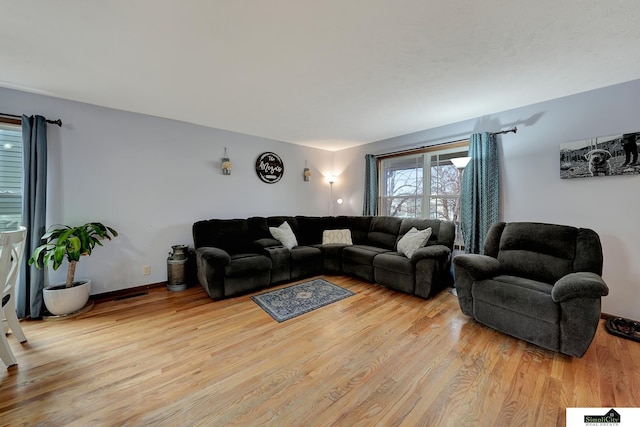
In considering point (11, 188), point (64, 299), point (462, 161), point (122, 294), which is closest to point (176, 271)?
point (122, 294)

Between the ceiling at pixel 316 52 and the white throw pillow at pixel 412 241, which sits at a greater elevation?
the ceiling at pixel 316 52

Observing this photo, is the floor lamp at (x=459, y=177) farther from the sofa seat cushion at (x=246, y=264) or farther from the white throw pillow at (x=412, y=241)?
the sofa seat cushion at (x=246, y=264)

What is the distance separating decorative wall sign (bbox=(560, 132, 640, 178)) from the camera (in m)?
2.31

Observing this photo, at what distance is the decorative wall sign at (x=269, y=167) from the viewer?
4262 millimetres

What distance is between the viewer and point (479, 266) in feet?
7.63

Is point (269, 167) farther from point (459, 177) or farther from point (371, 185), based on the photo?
point (459, 177)

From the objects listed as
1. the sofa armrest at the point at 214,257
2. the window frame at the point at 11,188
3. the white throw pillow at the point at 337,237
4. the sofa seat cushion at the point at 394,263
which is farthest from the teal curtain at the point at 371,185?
the window frame at the point at 11,188

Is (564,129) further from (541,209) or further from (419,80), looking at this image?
(419,80)

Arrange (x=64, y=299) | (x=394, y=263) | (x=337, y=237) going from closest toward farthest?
(x=64, y=299)
(x=394, y=263)
(x=337, y=237)

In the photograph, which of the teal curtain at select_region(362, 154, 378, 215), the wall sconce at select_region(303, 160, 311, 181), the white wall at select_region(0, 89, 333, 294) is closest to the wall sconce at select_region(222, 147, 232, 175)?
the white wall at select_region(0, 89, 333, 294)

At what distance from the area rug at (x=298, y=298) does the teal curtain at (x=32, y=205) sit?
2212mm

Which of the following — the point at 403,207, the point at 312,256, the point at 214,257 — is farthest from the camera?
the point at 403,207

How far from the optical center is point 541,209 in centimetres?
285

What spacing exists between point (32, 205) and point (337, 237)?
12.4 ft
